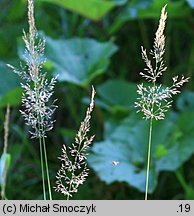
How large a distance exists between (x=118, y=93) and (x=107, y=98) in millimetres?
50

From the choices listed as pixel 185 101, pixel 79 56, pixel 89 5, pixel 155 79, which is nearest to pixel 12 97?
pixel 79 56

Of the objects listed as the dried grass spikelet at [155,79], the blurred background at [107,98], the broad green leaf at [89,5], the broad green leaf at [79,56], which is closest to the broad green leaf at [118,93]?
the blurred background at [107,98]

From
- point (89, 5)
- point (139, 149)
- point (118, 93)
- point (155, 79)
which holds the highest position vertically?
point (89, 5)

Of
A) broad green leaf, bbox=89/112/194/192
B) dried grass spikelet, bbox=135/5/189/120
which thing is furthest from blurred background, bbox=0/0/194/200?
dried grass spikelet, bbox=135/5/189/120

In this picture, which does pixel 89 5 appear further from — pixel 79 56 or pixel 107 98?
pixel 107 98

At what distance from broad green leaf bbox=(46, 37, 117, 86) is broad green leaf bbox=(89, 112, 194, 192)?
220 millimetres

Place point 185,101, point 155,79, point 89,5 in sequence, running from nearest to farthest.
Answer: point 155,79 < point 89,5 < point 185,101

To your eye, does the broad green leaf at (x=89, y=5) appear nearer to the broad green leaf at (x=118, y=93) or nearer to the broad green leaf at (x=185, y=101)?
the broad green leaf at (x=118, y=93)

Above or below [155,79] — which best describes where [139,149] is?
above

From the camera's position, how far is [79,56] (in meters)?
2.11

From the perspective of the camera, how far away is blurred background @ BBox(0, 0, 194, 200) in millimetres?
1883

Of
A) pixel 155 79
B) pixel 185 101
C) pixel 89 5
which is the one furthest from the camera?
pixel 185 101

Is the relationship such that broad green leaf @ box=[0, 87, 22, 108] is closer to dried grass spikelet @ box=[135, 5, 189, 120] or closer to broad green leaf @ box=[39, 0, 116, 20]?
broad green leaf @ box=[39, 0, 116, 20]
